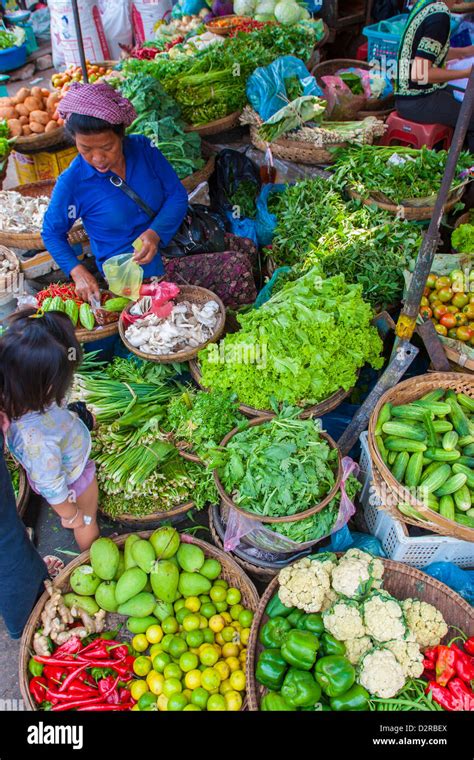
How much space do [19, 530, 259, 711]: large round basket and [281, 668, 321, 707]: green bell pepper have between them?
52 cm

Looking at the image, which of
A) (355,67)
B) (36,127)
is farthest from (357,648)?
(355,67)

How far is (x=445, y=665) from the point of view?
7.27 ft

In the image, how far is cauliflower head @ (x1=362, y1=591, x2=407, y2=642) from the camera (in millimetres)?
2191

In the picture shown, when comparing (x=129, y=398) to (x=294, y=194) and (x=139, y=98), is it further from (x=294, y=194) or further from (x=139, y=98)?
(x=139, y=98)

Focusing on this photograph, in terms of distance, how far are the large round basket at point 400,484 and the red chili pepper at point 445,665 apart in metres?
0.48

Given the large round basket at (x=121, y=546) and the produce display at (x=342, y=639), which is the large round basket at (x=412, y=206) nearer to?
the produce display at (x=342, y=639)

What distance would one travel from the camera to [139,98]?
4.55m

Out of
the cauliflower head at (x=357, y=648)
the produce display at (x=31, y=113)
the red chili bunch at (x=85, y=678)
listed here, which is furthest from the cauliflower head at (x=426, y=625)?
the produce display at (x=31, y=113)

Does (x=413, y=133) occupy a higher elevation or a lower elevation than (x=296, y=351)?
higher

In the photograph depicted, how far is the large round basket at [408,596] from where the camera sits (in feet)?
7.66

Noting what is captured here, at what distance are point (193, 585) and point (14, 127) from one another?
472 centimetres

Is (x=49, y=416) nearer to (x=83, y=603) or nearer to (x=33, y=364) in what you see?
(x=33, y=364)

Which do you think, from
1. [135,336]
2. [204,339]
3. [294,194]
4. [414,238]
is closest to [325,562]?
[204,339]
